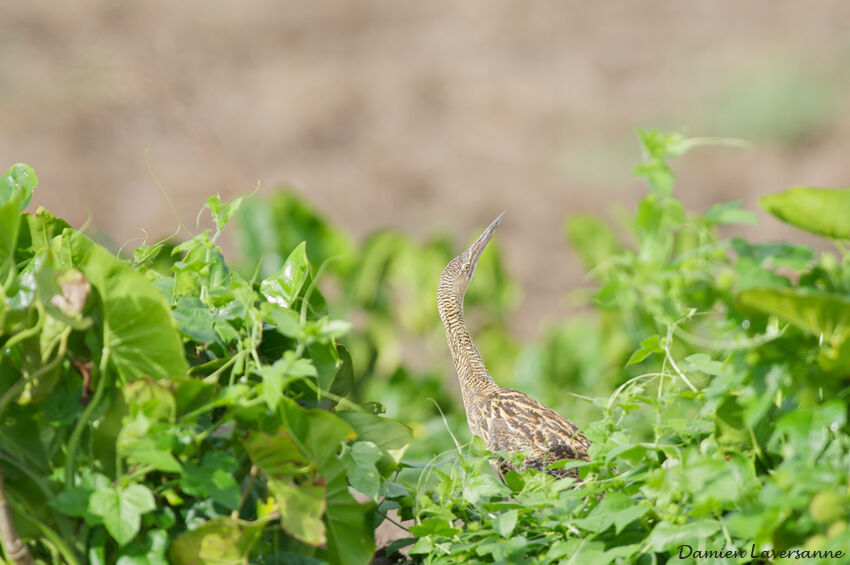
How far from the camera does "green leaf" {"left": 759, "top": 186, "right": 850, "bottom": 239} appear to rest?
1557mm

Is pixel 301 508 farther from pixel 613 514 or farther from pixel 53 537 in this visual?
pixel 613 514

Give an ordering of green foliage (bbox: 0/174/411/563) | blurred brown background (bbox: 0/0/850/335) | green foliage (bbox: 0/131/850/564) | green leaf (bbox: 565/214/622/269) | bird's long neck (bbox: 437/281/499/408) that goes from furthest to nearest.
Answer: blurred brown background (bbox: 0/0/850/335) < green leaf (bbox: 565/214/622/269) < bird's long neck (bbox: 437/281/499/408) < green foliage (bbox: 0/174/411/563) < green foliage (bbox: 0/131/850/564)

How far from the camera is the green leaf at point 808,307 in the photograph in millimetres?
1488

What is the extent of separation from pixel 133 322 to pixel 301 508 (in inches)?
18.6

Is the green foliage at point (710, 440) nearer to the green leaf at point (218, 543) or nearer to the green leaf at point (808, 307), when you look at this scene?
the green leaf at point (808, 307)

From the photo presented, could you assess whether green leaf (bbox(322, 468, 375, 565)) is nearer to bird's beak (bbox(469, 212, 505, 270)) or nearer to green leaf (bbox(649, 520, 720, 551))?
green leaf (bbox(649, 520, 720, 551))

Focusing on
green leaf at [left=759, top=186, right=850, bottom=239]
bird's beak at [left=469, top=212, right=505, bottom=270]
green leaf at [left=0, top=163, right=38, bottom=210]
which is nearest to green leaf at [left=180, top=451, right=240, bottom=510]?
green leaf at [left=0, top=163, right=38, bottom=210]

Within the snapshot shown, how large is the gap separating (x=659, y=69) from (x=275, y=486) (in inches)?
488

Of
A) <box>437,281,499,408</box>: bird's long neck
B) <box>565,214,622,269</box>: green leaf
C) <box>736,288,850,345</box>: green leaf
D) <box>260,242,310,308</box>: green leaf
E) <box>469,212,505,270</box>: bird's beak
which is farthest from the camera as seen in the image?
<box>565,214,622,269</box>: green leaf

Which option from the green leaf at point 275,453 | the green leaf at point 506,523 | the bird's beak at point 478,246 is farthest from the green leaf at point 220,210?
the bird's beak at point 478,246

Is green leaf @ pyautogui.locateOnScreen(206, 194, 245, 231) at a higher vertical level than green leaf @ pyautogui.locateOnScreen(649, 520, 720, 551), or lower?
higher

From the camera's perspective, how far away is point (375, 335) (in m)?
6.79

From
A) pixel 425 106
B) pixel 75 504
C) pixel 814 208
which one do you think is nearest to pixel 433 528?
pixel 75 504

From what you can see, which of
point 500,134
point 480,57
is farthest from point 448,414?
point 480,57
